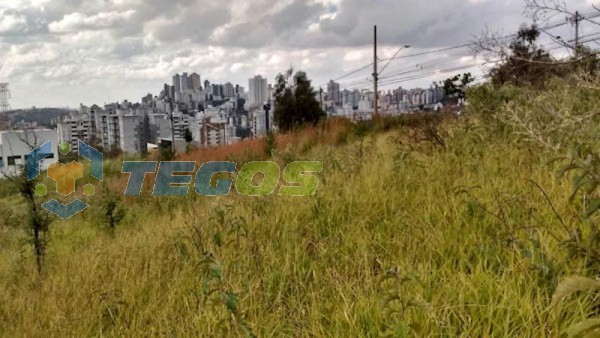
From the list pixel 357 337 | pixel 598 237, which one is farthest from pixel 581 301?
pixel 357 337

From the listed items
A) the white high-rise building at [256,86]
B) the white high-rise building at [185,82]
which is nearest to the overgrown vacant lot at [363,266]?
the white high-rise building at [256,86]

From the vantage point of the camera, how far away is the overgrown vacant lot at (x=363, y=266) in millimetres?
1659

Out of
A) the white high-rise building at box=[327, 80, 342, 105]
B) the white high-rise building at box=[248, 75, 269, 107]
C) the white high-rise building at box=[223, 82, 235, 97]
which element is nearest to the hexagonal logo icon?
the white high-rise building at box=[327, 80, 342, 105]

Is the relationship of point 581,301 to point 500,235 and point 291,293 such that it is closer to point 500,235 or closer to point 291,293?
point 500,235

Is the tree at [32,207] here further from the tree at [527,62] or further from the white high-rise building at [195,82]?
the white high-rise building at [195,82]

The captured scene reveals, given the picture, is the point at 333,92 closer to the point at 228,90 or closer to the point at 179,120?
the point at 228,90

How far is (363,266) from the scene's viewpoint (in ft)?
7.58

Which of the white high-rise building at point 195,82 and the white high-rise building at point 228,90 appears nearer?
the white high-rise building at point 195,82

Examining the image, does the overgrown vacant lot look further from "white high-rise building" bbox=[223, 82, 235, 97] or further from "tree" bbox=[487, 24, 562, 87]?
"white high-rise building" bbox=[223, 82, 235, 97]

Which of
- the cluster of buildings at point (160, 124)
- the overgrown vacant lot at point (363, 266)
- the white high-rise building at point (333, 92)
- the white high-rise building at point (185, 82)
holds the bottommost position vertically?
the overgrown vacant lot at point (363, 266)

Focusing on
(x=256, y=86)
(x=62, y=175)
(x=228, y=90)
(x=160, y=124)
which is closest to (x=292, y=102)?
(x=160, y=124)

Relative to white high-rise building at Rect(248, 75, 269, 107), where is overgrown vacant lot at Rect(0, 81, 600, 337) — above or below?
below

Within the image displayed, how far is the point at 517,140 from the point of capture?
3791 mm

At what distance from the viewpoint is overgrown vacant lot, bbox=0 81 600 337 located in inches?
65.3
